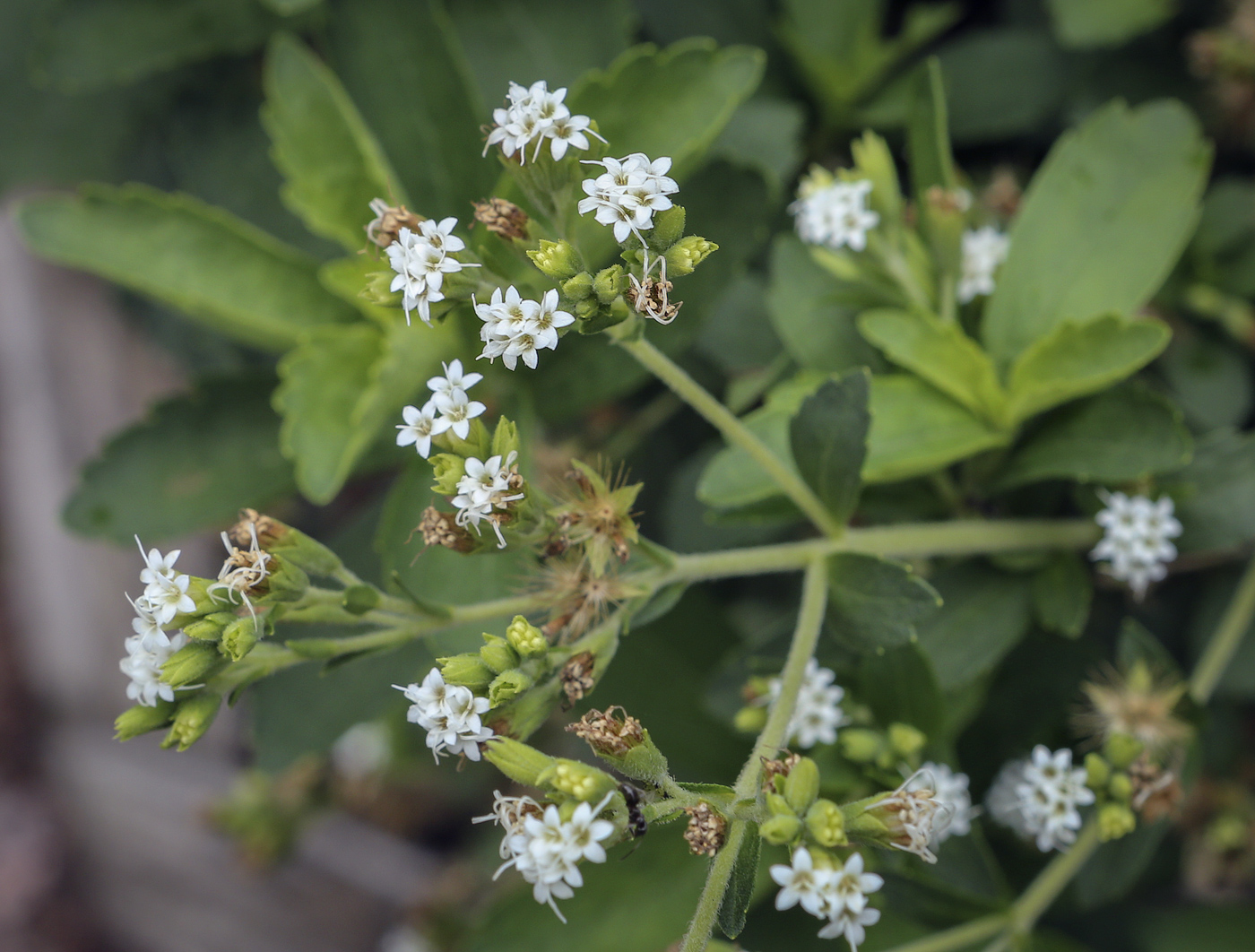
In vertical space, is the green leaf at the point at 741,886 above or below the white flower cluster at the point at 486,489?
below

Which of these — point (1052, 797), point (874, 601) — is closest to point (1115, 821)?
point (1052, 797)

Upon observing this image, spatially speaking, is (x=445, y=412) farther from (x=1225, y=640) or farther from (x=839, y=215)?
(x=1225, y=640)

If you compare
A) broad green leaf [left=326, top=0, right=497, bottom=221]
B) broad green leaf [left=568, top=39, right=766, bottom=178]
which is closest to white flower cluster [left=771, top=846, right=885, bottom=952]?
broad green leaf [left=568, top=39, right=766, bottom=178]

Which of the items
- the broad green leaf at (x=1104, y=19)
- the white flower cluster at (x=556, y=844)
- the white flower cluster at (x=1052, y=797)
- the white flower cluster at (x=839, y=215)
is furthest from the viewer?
the broad green leaf at (x=1104, y=19)

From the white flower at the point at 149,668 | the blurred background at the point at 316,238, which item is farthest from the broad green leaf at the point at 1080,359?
the white flower at the point at 149,668

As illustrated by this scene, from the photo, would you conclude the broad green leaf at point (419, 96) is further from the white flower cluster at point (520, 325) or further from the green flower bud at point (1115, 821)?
the green flower bud at point (1115, 821)

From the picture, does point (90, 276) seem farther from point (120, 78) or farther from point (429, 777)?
point (429, 777)

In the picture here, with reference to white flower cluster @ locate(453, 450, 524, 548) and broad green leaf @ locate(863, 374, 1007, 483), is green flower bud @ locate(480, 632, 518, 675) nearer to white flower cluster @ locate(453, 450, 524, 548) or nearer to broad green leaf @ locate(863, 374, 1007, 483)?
white flower cluster @ locate(453, 450, 524, 548)
